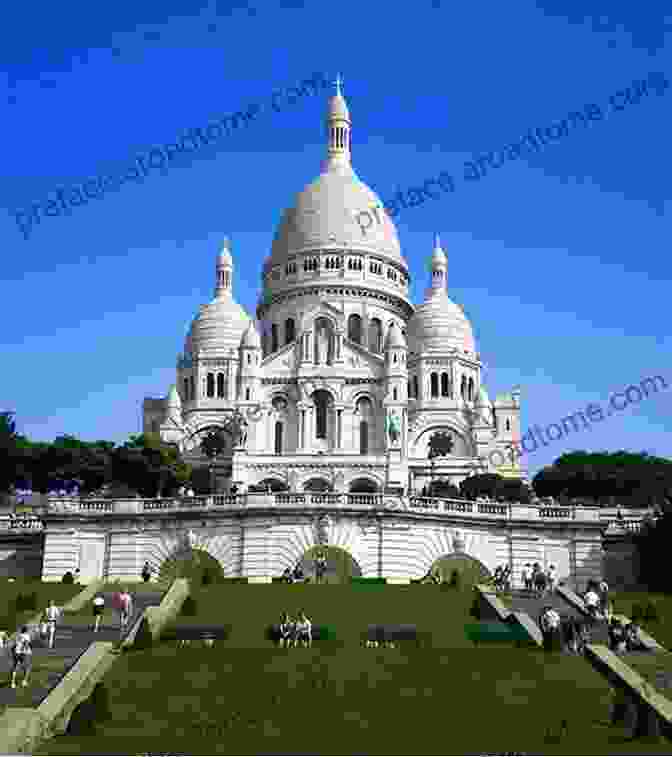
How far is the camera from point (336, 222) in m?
128

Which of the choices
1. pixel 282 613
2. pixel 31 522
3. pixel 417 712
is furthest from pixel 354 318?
pixel 417 712

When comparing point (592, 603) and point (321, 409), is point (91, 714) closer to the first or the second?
point (592, 603)

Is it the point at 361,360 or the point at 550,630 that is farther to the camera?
the point at 361,360

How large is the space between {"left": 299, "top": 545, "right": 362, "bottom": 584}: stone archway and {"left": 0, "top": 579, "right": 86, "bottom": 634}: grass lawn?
950 centimetres

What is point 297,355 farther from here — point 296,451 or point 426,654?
point 426,654

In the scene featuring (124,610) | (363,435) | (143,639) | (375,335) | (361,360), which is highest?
(375,335)

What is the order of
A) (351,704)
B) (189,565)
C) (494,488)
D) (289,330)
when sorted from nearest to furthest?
(351,704) < (189,565) < (494,488) < (289,330)

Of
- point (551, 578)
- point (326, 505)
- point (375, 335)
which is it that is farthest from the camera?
point (375, 335)

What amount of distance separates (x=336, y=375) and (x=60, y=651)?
82.4m

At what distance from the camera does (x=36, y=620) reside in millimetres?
35031

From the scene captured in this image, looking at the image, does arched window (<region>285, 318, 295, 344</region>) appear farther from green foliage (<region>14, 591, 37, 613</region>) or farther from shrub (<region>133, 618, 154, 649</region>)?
shrub (<region>133, 618, 154, 649</region>)

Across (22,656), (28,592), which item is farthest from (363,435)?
(22,656)

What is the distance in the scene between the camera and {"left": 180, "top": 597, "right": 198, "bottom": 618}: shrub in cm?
3675

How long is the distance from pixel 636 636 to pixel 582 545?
19451 mm
